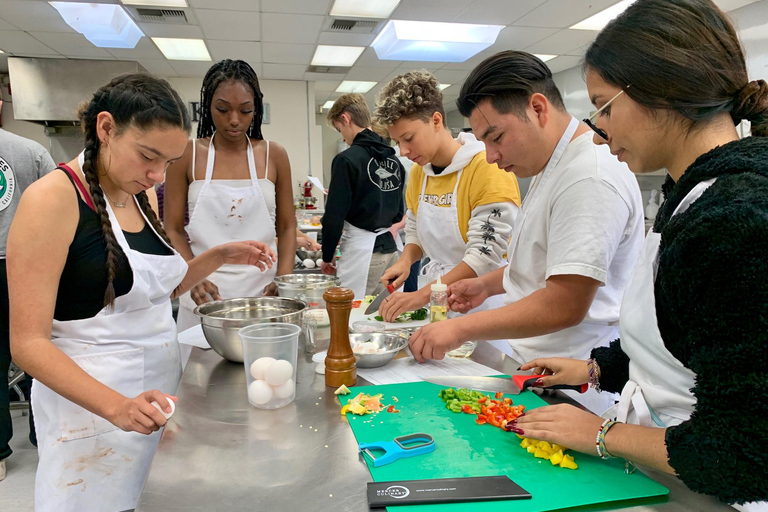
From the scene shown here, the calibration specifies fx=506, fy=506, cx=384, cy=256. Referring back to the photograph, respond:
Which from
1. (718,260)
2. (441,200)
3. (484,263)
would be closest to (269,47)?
(441,200)

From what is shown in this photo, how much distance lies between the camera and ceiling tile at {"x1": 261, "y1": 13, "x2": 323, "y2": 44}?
5.38 metres

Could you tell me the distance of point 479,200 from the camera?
2.20 metres

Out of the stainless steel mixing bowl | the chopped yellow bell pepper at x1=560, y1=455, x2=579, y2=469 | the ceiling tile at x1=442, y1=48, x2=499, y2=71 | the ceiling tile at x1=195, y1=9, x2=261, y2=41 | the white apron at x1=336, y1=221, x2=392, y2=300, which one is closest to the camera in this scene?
the chopped yellow bell pepper at x1=560, y1=455, x2=579, y2=469

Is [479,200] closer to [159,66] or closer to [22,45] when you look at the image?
[22,45]

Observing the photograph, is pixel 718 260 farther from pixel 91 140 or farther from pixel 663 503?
pixel 91 140

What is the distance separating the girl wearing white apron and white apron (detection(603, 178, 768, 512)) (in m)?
1.13

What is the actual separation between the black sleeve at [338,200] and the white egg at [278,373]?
228cm

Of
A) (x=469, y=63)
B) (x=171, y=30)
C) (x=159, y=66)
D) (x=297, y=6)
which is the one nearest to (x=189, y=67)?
(x=159, y=66)

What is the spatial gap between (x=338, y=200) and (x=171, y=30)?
3.85m

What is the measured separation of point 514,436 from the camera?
1.02 metres

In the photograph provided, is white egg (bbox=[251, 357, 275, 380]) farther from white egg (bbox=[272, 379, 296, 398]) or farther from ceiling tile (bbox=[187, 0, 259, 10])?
ceiling tile (bbox=[187, 0, 259, 10])

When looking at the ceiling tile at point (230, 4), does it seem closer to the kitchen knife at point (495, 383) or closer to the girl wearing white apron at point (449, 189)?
the girl wearing white apron at point (449, 189)

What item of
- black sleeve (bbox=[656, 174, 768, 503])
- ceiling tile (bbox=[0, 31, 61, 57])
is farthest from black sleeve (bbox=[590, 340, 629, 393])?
ceiling tile (bbox=[0, 31, 61, 57])

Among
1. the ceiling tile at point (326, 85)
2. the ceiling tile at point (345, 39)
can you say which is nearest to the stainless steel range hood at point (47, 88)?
the ceiling tile at point (345, 39)
